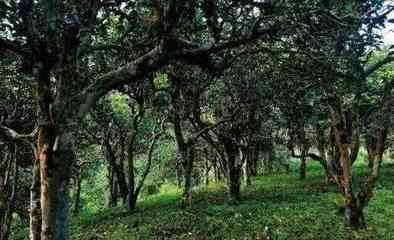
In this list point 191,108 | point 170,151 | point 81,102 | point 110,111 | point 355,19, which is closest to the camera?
point 355,19

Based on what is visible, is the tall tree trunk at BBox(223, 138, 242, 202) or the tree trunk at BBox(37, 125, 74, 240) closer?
the tree trunk at BBox(37, 125, 74, 240)

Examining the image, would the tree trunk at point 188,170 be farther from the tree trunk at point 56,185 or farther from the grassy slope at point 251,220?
the tree trunk at point 56,185

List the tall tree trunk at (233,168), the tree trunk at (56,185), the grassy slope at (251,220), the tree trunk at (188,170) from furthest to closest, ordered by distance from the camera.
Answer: the tall tree trunk at (233,168), the tree trunk at (188,170), the grassy slope at (251,220), the tree trunk at (56,185)

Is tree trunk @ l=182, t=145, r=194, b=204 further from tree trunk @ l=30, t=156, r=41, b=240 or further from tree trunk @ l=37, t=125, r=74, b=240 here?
tree trunk @ l=37, t=125, r=74, b=240

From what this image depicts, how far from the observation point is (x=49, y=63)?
11.6m

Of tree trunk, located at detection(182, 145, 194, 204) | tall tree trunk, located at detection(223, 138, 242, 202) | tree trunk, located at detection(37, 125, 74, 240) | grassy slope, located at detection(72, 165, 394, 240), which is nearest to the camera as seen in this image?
tree trunk, located at detection(37, 125, 74, 240)

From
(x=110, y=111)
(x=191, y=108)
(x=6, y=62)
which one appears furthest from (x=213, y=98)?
(x=6, y=62)

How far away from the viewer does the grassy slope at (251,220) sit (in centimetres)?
2208

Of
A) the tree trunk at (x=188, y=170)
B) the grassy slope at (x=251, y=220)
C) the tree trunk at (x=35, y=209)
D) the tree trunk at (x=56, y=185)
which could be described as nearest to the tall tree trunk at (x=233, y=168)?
the grassy slope at (x=251, y=220)

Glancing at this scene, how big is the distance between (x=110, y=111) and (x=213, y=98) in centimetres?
674

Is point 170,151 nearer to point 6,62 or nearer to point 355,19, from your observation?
point 6,62

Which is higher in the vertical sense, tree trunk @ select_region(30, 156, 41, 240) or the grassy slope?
tree trunk @ select_region(30, 156, 41, 240)

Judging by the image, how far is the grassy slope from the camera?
22078mm

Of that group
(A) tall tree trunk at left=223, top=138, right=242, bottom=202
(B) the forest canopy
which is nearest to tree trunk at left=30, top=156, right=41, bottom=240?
(B) the forest canopy
